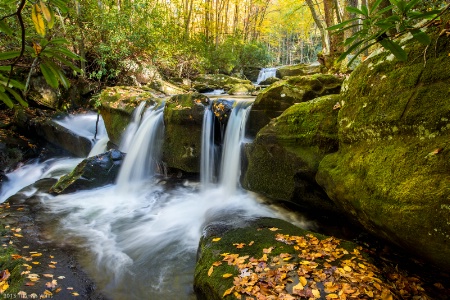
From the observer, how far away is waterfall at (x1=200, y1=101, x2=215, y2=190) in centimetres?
716

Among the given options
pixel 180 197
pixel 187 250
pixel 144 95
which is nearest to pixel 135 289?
pixel 187 250

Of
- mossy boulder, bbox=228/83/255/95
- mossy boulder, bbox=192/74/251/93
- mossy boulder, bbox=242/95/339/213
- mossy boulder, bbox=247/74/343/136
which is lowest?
mossy boulder, bbox=242/95/339/213

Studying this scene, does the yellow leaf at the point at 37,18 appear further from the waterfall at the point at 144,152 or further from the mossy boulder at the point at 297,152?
the waterfall at the point at 144,152

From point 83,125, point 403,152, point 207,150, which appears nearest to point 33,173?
point 83,125

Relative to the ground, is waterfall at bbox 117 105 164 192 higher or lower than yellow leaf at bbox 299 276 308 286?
higher

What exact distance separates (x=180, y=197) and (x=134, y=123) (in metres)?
3.60

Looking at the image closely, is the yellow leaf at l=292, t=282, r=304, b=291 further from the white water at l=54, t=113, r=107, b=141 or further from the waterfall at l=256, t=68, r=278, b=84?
the waterfall at l=256, t=68, r=278, b=84

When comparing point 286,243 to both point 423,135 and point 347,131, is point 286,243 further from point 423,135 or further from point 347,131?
point 423,135

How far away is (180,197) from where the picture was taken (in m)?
6.66

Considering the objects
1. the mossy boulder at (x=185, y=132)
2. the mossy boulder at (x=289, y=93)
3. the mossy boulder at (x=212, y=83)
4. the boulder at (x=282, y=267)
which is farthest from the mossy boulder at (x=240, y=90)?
the boulder at (x=282, y=267)

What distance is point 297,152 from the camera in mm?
4566

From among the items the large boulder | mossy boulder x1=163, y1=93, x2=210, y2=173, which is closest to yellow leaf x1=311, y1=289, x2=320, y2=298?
the large boulder

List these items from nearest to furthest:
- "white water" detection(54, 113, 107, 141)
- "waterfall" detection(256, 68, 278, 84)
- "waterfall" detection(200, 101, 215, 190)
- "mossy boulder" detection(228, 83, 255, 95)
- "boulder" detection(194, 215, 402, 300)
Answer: "boulder" detection(194, 215, 402, 300) → "waterfall" detection(200, 101, 215, 190) → "white water" detection(54, 113, 107, 141) → "mossy boulder" detection(228, 83, 255, 95) → "waterfall" detection(256, 68, 278, 84)

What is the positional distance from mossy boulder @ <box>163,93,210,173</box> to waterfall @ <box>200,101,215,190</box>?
0.11 m
